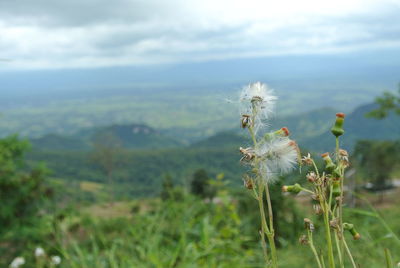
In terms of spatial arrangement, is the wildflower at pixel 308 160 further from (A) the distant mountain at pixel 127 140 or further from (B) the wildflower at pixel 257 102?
(A) the distant mountain at pixel 127 140

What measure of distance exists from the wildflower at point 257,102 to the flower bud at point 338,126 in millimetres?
107

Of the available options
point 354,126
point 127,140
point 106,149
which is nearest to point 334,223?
point 106,149

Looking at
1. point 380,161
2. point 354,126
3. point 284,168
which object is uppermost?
point 284,168

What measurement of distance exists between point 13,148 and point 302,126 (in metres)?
158

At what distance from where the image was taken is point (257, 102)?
743 mm

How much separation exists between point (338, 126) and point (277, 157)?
0.12 metres

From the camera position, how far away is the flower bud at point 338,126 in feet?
2.19

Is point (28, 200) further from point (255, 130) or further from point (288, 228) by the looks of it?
point (255, 130)

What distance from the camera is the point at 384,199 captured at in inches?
1219

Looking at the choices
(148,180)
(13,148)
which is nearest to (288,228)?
(13,148)

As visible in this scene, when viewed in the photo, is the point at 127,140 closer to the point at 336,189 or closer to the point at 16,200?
the point at 16,200

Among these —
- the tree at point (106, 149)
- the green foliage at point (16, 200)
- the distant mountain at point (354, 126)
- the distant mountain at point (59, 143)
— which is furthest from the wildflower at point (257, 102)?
the distant mountain at point (59, 143)

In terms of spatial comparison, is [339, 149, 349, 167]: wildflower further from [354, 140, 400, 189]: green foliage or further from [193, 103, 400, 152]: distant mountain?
[193, 103, 400, 152]: distant mountain

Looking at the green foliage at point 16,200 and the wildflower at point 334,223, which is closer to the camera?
the wildflower at point 334,223
